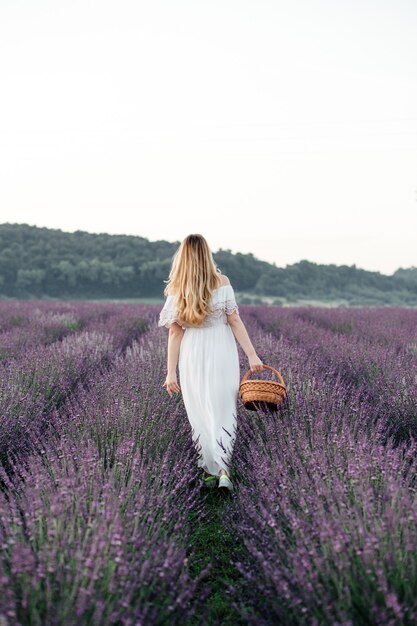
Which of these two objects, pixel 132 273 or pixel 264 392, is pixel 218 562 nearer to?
pixel 264 392

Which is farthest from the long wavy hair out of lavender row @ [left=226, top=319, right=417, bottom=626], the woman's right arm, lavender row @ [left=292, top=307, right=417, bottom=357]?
lavender row @ [left=292, top=307, right=417, bottom=357]

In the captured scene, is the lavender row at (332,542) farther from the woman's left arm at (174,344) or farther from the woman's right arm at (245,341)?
the woman's left arm at (174,344)

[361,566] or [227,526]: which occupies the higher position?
[361,566]

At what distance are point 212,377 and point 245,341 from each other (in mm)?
278

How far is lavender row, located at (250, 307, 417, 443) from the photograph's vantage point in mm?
4086

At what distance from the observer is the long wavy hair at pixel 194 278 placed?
11.3 feet

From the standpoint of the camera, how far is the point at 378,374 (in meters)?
5.15

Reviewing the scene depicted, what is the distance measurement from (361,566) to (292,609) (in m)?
0.25

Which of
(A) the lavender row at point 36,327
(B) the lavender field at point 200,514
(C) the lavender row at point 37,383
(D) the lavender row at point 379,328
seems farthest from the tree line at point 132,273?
(B) the lavender field at point 200,514

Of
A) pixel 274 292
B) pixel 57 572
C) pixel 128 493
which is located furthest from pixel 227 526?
pixel 274 292

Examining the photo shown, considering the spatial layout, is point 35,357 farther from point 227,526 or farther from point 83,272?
point 83,272

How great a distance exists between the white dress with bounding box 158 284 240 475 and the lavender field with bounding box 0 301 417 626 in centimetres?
14

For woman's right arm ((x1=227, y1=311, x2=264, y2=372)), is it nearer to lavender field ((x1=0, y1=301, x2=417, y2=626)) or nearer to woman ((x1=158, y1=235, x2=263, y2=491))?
woman ((x1=158, y1=235, x2=263, y2=491))

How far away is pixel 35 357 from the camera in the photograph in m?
5.51
